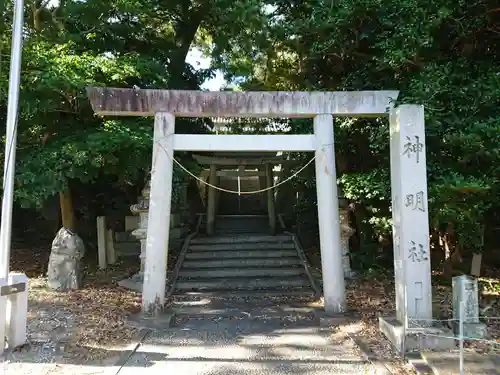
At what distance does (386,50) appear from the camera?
6945 millimetres

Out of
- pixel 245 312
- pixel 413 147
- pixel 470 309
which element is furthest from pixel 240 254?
pixel 470 309

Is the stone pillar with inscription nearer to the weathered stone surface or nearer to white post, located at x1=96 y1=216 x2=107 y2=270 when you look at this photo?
the weathered stone surface

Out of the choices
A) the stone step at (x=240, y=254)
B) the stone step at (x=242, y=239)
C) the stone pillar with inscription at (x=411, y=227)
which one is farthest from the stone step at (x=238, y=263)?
the stone pillar with inscription at (x=411, y=227)

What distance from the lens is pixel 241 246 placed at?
35.1ft

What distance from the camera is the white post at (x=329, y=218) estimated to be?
265 inches

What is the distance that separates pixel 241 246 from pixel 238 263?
2.73 ft

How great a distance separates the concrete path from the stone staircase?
1.55 m

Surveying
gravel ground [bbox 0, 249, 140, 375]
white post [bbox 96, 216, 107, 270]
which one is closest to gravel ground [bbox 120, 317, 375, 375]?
gravel ground [bbox 0, 249, 140, 375]

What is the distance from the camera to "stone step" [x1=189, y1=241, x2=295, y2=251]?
34.8ft

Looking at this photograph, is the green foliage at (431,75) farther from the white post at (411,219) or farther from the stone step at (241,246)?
the stone step at (241,246)

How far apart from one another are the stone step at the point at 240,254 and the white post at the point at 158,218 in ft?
11.8

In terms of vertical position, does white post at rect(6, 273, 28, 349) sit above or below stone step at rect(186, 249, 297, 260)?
below

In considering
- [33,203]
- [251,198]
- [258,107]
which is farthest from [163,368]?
[251,198]

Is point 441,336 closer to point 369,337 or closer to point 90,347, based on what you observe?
point 369,337
